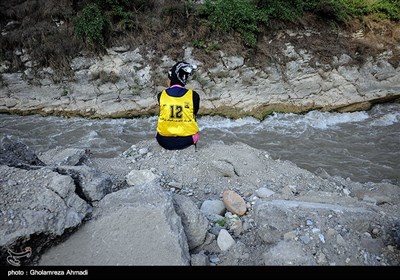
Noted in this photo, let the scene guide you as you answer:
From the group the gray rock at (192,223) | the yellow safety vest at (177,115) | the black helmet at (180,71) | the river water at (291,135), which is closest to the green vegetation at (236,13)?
the river water at (291,135)

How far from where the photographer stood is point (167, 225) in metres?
2.56

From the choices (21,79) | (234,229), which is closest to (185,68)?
(234,229)

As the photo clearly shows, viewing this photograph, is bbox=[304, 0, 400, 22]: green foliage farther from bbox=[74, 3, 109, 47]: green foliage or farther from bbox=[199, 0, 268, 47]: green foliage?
bbox=[74, 3, 109, 47]: green foliage

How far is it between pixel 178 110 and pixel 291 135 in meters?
4.44

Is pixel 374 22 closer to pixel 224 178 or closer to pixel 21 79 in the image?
pixel 224 178

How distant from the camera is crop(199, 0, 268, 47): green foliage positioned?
9.54 metres

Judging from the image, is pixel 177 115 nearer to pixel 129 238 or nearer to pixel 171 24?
pixel 129 238

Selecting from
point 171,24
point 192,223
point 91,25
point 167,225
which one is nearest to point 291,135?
point 171,24

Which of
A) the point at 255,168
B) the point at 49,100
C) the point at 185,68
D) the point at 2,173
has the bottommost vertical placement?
the point at 49,100

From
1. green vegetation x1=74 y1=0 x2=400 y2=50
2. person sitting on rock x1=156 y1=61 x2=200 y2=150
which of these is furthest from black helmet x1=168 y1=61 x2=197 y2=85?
green vegetation x1=74 y1=0 x2=400 y2=50

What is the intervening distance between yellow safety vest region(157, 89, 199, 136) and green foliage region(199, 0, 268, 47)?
5840 mm

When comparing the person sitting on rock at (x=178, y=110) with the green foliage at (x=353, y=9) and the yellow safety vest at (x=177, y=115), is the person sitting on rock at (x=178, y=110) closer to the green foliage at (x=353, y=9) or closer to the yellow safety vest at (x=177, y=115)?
the yellow safety vest at (x=177, y=115)

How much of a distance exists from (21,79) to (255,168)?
8.90 meters

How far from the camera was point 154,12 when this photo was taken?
408 inches
